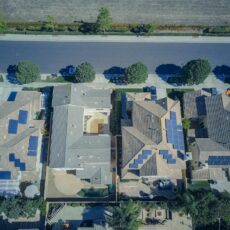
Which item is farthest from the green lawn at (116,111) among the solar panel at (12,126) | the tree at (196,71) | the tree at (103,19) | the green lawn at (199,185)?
the solar panel at (12,126)

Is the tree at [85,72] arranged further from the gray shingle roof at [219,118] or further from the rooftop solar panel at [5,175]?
the gray shingle roof at [219,118]

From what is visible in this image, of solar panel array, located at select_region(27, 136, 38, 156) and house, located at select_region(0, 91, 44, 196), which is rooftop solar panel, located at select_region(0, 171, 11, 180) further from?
solar panel array, located at select_region(27, 136, 38, 156)

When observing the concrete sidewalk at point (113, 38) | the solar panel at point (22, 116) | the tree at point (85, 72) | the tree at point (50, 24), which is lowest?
the solar panel at point (22, 116)

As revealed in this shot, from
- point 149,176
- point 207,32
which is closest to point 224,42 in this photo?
point 207,32

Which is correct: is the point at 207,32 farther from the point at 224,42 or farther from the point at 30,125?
the point at 30,125

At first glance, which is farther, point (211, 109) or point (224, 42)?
point (224, 42)

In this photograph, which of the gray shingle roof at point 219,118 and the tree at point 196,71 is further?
the tree at point 196,71
